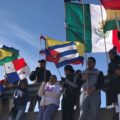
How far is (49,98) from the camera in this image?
14.9 metres

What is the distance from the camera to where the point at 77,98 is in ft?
47.2

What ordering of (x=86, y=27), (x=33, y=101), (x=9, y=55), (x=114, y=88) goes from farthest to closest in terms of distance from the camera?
(x=9, y=55)
(x=33, y=101)
(x=86, y=27)
(x=114, y=88)

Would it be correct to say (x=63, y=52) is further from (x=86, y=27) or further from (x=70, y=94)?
(x=70, y=94)

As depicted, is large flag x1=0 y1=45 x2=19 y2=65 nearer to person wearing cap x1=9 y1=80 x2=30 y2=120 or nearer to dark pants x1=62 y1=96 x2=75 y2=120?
person wearing cap x1=9 y1=80 x2=30 y2=120

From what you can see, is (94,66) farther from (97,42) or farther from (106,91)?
(97,42)

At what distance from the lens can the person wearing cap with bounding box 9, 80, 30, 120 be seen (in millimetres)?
15688

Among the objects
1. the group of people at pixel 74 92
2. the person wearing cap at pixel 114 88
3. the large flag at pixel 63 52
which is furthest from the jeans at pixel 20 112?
the person wearing cap at pixel 114 88

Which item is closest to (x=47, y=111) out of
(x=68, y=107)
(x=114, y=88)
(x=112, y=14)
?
(x=68, y=107)

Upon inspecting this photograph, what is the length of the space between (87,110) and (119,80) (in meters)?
1.23

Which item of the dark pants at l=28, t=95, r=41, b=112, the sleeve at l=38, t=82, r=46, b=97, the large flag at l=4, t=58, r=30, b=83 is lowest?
the dark pants at l=28, t=95, r=41, b=112

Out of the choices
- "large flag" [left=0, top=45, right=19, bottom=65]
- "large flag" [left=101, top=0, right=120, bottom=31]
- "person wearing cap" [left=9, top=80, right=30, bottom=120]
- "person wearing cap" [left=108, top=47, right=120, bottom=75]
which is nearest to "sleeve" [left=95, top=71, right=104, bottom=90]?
"person wearing cap" [left=108, top=47, right=120, bottom=75]

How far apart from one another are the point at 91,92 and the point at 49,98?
172 cm

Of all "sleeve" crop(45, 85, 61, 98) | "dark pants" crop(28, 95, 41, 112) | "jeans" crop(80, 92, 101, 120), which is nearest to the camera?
"jeans" crop(80, 92, 101, 120)

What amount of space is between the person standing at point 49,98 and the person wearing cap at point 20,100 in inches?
34.8
